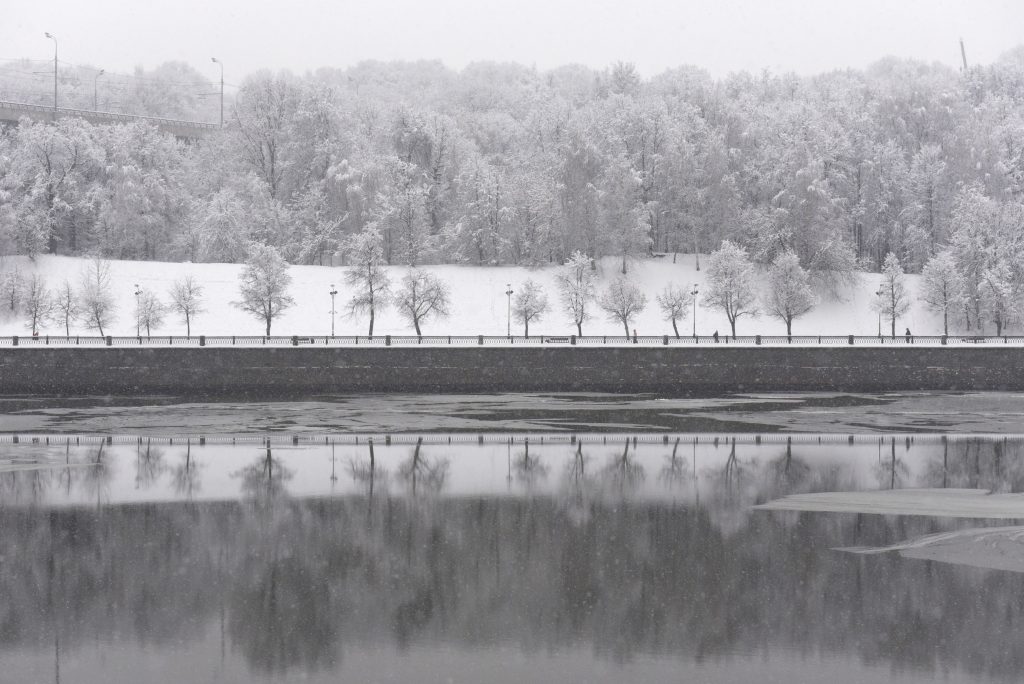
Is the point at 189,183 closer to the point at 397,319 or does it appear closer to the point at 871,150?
the point at 397,319

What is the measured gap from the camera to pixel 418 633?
13547mm

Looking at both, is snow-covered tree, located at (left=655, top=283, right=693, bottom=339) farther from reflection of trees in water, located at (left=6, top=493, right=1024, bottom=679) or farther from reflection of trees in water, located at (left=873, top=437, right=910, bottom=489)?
reflection of trees in water, located at (left=6, top=493, right=1024, bottom=679)

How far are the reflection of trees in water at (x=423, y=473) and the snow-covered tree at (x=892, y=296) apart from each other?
42.8 m

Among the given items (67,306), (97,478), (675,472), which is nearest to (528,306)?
(67,306)

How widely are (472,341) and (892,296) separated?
25034 mm

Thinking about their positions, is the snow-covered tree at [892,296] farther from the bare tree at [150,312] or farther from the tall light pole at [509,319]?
the bare tree at [150,312]

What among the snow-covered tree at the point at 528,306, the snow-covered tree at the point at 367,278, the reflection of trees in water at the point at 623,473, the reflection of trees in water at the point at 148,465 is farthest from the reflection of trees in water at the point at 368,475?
the snow-covered tree at the point at 367,278

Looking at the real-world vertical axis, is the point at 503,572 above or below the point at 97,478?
below

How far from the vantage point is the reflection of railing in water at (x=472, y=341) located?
50.0 meters

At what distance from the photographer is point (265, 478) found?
23.9 m

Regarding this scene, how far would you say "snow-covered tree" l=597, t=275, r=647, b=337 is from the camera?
64.5m

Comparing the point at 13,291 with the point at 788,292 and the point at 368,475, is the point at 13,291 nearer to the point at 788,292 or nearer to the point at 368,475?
the point at 788,292

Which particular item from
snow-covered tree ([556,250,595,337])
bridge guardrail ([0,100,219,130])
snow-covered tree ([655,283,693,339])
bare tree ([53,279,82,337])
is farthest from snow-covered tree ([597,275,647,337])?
bridge guardrail ([0,100,219,130])

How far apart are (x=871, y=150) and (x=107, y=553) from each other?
72634 millimetres
